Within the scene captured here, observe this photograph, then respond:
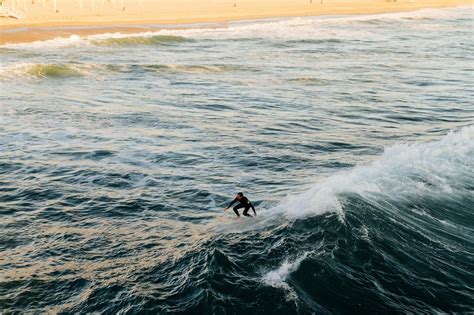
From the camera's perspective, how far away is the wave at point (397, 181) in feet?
56.1

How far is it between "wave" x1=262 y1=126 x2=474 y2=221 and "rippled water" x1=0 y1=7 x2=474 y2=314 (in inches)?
3.5

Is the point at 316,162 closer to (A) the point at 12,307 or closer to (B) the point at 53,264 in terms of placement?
(B) the point at 53,264

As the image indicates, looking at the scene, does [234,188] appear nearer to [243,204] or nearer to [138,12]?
[243,204]

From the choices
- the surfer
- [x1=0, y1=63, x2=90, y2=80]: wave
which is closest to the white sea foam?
the surfer

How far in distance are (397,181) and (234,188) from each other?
233 inches

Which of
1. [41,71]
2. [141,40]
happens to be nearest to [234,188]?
[41,71]

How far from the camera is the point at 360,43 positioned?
2277 inches

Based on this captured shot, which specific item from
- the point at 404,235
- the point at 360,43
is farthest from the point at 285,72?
the point at 404,235

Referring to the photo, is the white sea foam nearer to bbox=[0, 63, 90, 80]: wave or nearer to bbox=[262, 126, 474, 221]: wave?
bbox=[262, 126, 474, 221]: wave

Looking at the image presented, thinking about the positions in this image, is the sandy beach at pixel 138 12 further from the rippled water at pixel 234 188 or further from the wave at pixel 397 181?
the wave at pixel 397 181

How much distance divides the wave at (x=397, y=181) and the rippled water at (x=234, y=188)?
0.09 m

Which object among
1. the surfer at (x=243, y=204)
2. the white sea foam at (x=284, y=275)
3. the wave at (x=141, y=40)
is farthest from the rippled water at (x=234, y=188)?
the wave at (x=141, y=40)

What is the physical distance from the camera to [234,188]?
65.2 ft

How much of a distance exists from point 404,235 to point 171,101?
67.0ft
